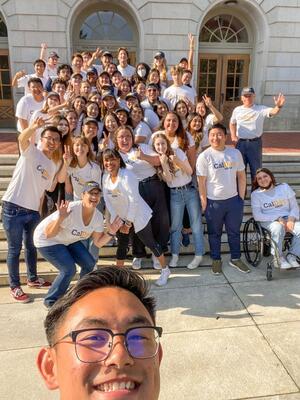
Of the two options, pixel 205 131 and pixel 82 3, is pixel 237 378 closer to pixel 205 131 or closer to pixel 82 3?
pixel 205 131

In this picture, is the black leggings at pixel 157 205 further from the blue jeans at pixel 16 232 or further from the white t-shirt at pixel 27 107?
the white t-shirt at pixel 27 107

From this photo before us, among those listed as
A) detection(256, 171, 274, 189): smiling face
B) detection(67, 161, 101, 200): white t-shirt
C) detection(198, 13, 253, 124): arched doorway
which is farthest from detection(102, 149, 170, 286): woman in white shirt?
detection(198, 13, 253, 124): arched doorway

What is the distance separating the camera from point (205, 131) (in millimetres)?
5582

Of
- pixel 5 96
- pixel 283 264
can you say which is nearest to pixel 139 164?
pixel 283 264

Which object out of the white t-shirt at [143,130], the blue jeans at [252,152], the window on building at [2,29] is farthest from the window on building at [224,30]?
the white t-shirt at [143,130]

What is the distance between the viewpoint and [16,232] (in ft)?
13.3

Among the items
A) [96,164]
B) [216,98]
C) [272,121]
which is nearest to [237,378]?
[96,164]

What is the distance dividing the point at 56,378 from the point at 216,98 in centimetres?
1339

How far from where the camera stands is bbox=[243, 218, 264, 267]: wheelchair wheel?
15.7ft

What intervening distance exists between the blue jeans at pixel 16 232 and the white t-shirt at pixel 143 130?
182 cm

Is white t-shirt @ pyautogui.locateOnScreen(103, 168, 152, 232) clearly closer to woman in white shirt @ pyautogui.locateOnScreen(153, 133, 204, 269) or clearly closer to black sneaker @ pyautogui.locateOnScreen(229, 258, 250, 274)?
woman in white shirt @ pyautogui.locateOnScreen(153, 133, 204, 269)

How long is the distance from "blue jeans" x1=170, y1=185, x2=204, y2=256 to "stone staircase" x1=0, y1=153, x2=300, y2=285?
1.34 feet

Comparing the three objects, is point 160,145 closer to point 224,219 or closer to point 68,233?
point 224,219

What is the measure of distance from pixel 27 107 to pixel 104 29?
8.49 metres
